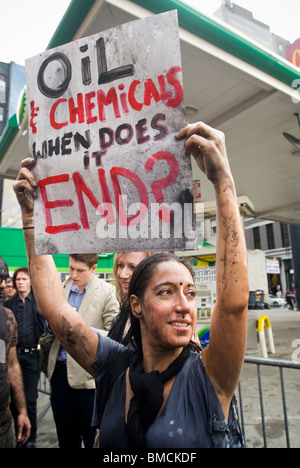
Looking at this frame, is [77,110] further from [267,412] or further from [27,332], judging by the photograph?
[267,412]

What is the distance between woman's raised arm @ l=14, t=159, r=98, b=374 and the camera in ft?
4.64

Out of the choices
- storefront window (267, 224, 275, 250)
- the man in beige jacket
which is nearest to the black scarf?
the man in beige jacket

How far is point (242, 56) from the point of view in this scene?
135 inches

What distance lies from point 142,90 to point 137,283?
0.78 m

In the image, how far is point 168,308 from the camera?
3.87ft

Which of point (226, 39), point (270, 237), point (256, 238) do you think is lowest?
point (226, 39)

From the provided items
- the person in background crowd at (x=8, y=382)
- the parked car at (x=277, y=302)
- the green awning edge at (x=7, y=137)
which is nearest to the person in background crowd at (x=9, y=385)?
the person in background crowd at (x=8, y=382)

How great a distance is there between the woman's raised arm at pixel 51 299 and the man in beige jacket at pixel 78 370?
1.18m

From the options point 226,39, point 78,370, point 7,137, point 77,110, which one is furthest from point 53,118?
point 7,137

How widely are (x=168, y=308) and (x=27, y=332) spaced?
11.8 ft

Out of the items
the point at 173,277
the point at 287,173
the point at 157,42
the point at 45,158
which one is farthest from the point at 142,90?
the point at 287,173

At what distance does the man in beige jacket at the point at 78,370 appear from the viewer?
103 inches

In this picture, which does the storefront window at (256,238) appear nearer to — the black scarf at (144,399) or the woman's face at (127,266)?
the woman's face at (127,266)

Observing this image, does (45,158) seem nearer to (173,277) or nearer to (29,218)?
(29,218)
